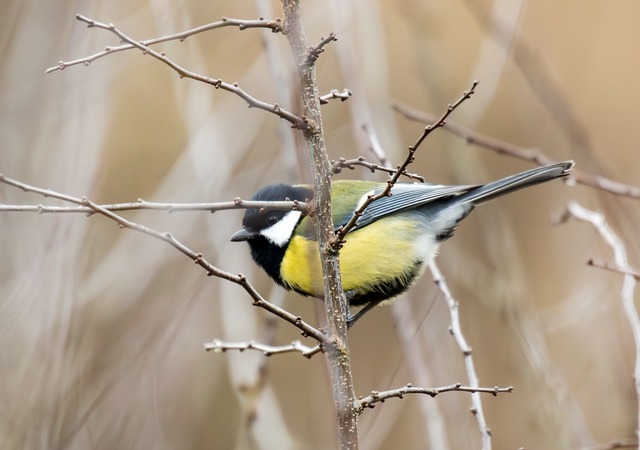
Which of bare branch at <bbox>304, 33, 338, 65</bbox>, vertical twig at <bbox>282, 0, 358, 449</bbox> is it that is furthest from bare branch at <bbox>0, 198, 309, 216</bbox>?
bare branch at <bbox>304, 33, 338, 65</bbox>

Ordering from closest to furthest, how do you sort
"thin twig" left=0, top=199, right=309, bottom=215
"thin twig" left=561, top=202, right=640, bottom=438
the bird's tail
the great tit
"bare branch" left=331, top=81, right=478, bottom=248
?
"thin twig" left=0, top=199, right=309, bottom=215 → "bare branch" left=331, top=81, right=478, bottom=248 → "thin twig" left=561, top=202, right=640, bottom=438 → the bird's tail → the great tit

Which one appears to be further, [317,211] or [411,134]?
[411,134]

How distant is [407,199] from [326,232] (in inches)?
67.4

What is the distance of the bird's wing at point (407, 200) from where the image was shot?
323 cm

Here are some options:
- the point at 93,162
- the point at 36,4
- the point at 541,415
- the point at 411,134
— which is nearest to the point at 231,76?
the point at 411,134

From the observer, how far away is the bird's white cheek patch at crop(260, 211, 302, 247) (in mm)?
3148

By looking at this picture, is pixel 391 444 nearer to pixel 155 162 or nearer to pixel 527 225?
pixel 527 225

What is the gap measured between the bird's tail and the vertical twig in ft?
3.38

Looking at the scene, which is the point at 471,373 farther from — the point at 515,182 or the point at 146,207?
the point at 515,182

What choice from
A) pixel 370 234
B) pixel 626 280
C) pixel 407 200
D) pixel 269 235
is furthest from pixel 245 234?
pixel 626 280

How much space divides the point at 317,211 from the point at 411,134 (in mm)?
4195

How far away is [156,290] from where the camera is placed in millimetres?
3447

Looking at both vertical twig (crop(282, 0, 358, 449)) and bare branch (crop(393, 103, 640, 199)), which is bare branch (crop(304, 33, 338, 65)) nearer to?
vertical twig (crop(282, 0, 358, 449))

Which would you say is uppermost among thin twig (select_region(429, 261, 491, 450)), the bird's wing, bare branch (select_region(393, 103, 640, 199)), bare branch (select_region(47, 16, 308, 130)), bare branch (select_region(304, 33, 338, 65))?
the bird's wing
